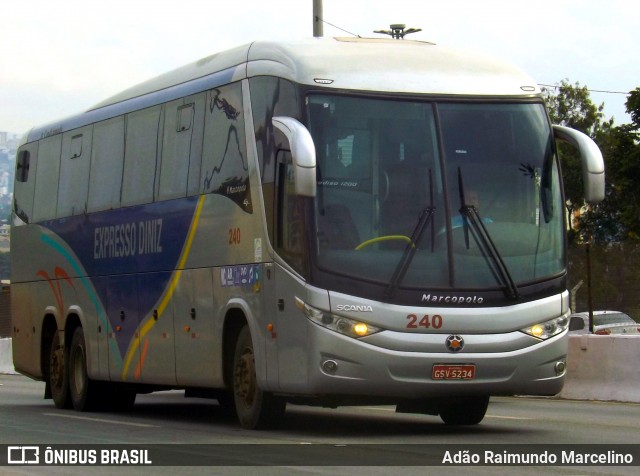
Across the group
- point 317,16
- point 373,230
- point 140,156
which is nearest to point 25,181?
point 140,156

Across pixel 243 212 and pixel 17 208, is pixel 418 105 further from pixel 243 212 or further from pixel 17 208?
pixel 17 208

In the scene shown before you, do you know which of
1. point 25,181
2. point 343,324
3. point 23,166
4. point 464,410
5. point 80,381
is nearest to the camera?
point 343,324

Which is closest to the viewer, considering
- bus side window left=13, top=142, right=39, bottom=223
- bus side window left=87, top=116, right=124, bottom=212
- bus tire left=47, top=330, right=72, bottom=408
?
bus side window left=87, top=116, right=124, bottom=212

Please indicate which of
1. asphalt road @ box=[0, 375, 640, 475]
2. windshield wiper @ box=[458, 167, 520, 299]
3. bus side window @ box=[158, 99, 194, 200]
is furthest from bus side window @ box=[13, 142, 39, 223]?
windshield wiper @ box=[458, 167, 520, 299]

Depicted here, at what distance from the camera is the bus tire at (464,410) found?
15469 millimetres

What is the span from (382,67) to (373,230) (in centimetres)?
174

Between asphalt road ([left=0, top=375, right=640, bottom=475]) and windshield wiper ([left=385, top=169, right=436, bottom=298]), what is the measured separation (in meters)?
1.40

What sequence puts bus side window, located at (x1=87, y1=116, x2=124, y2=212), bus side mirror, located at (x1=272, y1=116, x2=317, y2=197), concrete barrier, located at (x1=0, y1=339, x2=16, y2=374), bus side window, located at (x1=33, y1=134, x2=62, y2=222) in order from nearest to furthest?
bus side mirror, located at (x1=272, y1=116, x2=317, y2=197) → bus side window, located at (x1=87, y1=116, x2=124, y2=212) → bus side window, located at (x1=33, y1=134, x2=62, y2=222) → concrete barrier, located at (x1=0, y1=339, x2=16, y2=374)

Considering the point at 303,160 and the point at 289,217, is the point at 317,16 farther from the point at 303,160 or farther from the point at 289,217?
the point at 303,160

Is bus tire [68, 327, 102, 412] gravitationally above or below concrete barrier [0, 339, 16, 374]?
below

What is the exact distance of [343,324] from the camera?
13.5m

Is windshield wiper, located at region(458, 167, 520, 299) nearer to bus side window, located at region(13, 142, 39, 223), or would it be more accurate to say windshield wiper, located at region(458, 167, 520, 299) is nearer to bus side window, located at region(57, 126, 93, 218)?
bus side window, located at region(57, 126, 93, 218)

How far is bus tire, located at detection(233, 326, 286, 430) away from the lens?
48.7 feet

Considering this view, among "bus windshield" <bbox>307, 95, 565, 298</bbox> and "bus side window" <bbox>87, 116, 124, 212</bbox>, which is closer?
"bus windshield" <bbox>307, 95, 565, 298</bbox>
